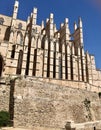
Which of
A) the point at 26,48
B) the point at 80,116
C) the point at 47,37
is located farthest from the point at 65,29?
the point at 80,116

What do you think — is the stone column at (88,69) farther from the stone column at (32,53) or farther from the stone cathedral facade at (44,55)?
the stone column at (32,53)

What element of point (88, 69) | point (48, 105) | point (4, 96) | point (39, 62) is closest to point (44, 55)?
point (39, 62)

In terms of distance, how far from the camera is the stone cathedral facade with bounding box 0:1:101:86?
2820 centimetres

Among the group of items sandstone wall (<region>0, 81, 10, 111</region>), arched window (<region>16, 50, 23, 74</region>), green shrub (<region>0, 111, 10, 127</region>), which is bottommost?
green shrub (<region>0, 111, 10, 127</region>)

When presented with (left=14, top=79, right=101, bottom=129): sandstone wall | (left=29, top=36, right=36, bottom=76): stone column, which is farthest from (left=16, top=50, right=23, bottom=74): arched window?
(left=14, top=79, right=101, bottom=129): sandstone wall

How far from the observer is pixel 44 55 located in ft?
102

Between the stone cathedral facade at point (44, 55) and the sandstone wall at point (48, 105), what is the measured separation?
39.0 ft

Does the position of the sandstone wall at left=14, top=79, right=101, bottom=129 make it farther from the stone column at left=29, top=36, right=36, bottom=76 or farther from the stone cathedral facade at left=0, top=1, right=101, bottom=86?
the stone column at left=29, top=36, right=36, bottom=76

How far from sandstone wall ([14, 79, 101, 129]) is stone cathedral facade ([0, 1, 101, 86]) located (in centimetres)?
1189

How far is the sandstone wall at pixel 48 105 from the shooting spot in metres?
13.8

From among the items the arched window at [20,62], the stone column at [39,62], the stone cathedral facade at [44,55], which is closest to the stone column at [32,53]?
the stone cathedral facade at [44,55]

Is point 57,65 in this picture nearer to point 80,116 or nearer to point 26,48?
point 26,48

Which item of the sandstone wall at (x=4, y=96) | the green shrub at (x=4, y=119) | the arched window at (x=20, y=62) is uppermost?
the arched window at (x=20, y=62)

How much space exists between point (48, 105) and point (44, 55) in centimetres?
1676
